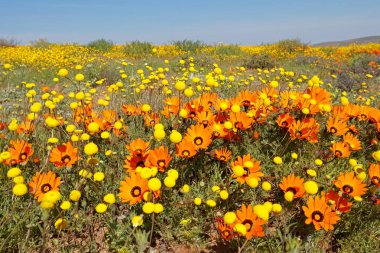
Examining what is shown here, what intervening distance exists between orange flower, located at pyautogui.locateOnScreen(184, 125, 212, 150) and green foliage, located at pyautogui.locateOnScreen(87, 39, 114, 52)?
1748 centimetres

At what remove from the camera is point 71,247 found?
2.19 metres

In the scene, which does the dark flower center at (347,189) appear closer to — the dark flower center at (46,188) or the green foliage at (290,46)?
the dark flower center at (46,188)

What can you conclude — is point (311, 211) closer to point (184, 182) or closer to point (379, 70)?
point (184, 182)

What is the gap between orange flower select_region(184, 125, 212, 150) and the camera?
8.48 ft

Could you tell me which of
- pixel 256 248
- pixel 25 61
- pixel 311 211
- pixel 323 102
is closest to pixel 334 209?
pixel 311 211

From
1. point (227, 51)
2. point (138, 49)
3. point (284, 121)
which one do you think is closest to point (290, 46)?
point (227, 51)

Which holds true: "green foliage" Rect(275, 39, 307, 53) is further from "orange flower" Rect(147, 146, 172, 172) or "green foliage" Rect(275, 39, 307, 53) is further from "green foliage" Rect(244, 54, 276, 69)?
"orange flower" Rect(147, 146, 172, 172)

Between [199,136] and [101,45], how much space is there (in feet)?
60.2

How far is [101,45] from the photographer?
1919 cm

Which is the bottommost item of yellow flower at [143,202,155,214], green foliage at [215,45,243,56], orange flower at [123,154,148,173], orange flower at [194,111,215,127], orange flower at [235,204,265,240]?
orange flower at [235,204,265,240]

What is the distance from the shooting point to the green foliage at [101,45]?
1878 centimetres

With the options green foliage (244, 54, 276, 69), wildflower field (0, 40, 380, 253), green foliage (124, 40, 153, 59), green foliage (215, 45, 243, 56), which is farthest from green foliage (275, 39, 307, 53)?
wildflower field (0, 40, 380, 253)

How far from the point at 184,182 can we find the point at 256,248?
92cm

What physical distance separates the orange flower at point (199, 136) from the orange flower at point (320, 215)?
959mm
